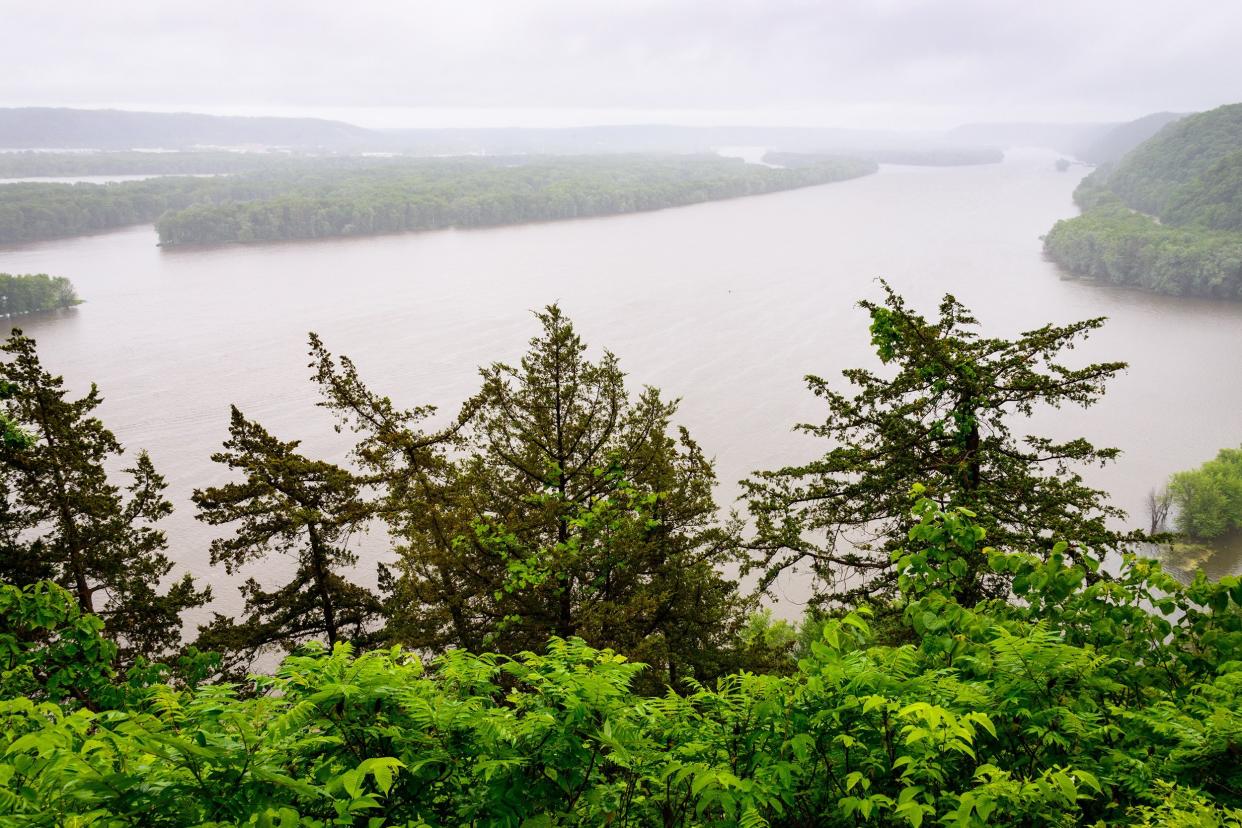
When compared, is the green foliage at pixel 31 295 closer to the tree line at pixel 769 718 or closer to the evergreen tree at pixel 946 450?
the tree line at pixel 769 718

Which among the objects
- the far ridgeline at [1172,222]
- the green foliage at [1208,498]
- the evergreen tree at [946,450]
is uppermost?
the far ridgeline at [1172,222]

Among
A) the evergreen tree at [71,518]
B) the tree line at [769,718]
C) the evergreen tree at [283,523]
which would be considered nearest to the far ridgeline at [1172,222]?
the tree line at [769,718]

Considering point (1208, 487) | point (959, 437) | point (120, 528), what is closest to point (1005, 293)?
point (1208, 487)

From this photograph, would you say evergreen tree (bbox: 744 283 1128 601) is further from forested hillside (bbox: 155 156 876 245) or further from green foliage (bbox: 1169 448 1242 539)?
forested hillside (bbox: 155 156 876 245)

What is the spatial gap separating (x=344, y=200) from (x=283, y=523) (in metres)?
105

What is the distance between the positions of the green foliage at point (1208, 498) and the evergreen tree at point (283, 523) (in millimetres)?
30597

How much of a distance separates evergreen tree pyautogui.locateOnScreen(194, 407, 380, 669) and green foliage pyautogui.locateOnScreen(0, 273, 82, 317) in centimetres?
5524

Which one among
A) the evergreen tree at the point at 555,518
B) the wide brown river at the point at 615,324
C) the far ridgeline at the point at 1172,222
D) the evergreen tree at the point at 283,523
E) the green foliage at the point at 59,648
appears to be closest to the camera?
the green foliage at the point at 59,648

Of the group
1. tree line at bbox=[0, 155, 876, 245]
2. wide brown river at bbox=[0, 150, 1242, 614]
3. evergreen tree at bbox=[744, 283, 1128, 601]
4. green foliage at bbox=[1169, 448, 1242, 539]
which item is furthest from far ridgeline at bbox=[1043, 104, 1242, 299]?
evergreen tree at bbox=[744, 283, 1128, 601]

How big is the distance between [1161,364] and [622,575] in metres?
47.7

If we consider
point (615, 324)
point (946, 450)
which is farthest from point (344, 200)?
point (946, 450)

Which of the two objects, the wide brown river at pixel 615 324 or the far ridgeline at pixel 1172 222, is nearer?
the wide brown river at pixel 615 324

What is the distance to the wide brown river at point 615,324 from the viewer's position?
34.7 meters

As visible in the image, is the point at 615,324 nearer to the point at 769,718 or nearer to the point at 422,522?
the point at 422,522
